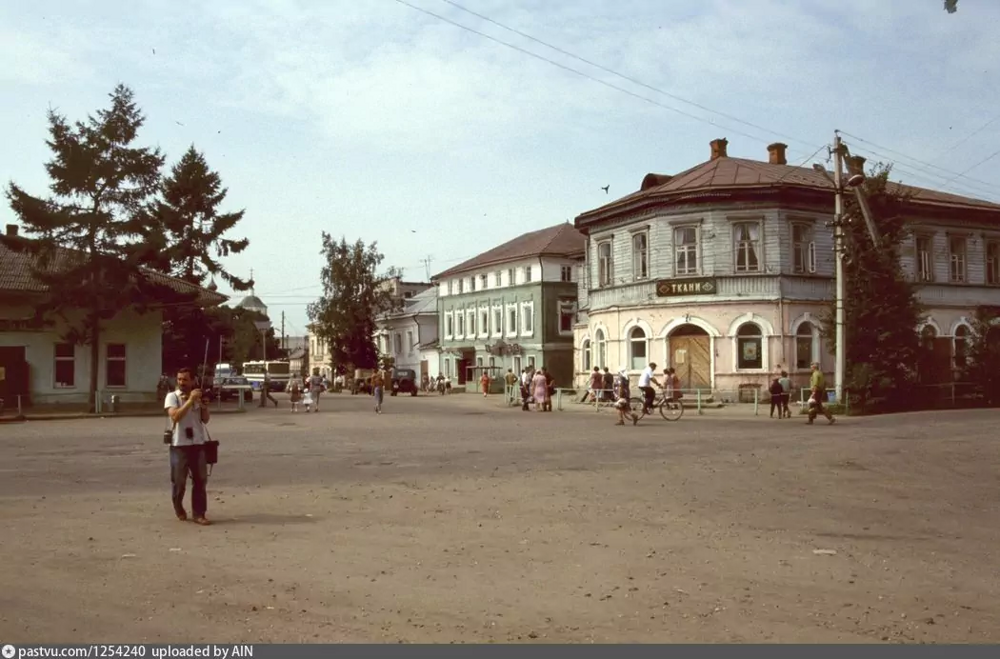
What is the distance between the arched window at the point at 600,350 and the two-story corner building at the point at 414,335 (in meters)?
36.0

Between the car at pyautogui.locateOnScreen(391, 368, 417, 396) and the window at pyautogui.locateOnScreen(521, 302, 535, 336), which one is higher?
the window at pyautogui.locateOnScreen(521, 302, 535, 336)

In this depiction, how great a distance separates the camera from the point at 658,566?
26.5ft

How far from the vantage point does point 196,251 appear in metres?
54.1

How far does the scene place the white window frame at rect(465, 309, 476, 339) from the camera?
73062mm

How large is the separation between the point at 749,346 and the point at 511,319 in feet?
102

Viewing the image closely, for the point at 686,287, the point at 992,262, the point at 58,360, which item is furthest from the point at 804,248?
the point at 58,360

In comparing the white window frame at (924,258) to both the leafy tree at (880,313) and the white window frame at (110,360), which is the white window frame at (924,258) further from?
the white window frame at (110,360)

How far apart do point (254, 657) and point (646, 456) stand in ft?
43.1

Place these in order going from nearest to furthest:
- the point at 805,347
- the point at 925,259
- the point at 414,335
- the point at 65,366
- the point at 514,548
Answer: the point at 514,548
the point at 805,347
the point at 65,366
the point at 925,259
the point at 414,335

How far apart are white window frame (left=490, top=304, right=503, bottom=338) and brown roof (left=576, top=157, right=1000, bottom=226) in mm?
24784

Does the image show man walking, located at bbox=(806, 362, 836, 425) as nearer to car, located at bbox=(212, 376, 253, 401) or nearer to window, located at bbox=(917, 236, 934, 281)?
window, located at bbox=(917, 236, 934, 281)

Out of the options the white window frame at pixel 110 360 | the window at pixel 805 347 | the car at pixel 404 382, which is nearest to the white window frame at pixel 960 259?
the window at pixel 805 347

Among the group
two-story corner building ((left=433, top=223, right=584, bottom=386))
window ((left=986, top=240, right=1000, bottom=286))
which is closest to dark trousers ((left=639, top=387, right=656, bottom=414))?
window ((left=986, top=240, right=1000, bottom=286))

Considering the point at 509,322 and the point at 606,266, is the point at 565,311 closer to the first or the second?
the point at 509,322
